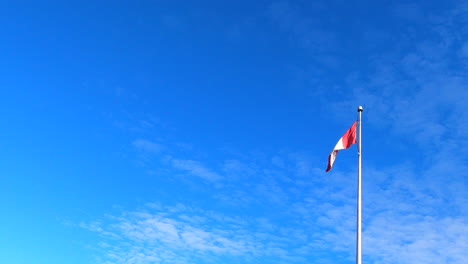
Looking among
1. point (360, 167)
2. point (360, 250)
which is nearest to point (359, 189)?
point (360, 167)

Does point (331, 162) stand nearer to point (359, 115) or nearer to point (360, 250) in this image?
point (359, 115)

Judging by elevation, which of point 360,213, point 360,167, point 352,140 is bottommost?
point 360,213

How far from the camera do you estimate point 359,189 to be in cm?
3409

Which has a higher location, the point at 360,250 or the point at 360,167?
the point at 360,167

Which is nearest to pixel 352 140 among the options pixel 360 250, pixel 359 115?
pixel 359 115

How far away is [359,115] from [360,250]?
31.5ft

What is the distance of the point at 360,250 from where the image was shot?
3155 cm

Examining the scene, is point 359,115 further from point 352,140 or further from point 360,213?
point 360,213

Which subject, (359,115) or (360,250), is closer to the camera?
(360,250)

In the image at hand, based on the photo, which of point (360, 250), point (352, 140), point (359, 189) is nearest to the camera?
point (360, 250)

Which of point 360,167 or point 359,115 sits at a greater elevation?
point 359,115

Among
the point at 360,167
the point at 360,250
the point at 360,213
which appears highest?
the point at 360,167

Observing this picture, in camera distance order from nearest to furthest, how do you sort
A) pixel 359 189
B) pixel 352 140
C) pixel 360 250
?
pixel 360 250 < pixel 359 189 < pixel 352 140

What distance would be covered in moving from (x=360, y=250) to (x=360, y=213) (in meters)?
2.38
